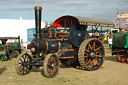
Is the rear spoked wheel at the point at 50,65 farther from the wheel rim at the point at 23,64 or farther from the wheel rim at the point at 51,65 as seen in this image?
the wheel rim at the point at 23,64

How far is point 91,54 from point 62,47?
1.39m

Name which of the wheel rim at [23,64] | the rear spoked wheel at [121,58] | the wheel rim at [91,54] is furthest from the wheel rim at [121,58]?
the wheel rim at [23,64]

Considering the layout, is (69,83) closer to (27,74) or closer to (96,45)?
(27,74)

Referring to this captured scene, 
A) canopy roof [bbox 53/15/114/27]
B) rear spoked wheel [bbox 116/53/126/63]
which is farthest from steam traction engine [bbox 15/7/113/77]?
rear spoked wheel [bbox 116/53/126/63]

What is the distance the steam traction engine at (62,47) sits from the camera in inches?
239

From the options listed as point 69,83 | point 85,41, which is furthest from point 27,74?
point 85,41

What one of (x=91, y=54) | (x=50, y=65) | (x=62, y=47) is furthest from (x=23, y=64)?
(x=91, y=54)

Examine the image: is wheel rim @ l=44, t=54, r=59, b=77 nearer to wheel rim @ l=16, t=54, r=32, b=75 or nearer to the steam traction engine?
A: the steam traction engine

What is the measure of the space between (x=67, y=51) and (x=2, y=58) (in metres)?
6.69

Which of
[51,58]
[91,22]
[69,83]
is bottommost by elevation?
[69,83]

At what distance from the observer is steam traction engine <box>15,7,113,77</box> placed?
20.0ft

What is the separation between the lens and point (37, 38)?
20.8 feet

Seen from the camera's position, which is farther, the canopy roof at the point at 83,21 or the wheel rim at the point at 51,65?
the canopy roof at the point at 83,21

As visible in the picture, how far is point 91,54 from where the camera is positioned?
718 cm
